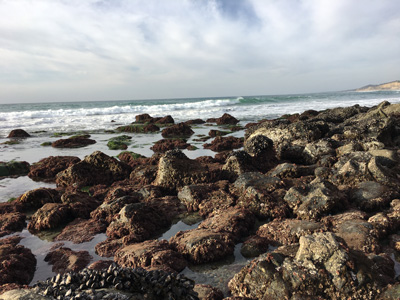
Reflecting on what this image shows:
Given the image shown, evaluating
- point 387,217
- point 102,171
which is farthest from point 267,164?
point 102,171

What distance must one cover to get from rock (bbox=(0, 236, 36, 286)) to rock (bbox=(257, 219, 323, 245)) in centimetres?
350

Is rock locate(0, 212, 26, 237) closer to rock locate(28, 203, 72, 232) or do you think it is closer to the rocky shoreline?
the rocky shoreline

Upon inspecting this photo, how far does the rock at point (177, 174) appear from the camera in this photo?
21.9 feet

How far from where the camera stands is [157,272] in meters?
2.47

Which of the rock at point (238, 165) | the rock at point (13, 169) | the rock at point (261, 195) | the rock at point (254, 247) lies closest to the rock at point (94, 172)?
the rock at point (13, 169)

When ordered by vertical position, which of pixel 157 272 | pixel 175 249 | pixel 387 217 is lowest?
pixel 175 249

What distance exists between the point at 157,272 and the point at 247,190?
3253mm

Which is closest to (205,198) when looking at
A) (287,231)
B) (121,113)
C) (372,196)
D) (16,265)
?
(287,231)

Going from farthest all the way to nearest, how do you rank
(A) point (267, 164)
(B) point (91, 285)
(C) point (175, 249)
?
(A) point (267, 164), (C) point (175, 249), (B) point (91, 285)

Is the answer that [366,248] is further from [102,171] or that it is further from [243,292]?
[102,171]

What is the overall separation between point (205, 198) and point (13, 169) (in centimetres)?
736

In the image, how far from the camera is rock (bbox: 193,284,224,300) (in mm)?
2894

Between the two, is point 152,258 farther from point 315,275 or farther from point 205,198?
point 205,198

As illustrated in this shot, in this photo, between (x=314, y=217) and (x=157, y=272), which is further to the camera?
(x=314, y=217)
